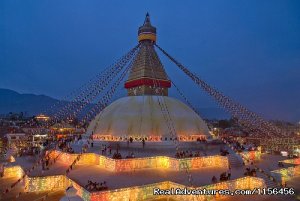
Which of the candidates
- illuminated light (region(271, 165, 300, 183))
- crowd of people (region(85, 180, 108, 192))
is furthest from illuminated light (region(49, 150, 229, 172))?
crowd of people (region(85, 180, 108, 192))

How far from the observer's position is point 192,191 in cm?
1148

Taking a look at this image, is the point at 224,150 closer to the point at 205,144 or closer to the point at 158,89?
the point at 205,144

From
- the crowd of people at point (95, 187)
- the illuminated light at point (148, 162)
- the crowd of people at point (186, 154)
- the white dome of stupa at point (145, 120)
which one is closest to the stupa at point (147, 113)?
the white dome of stupa at point (145, 120)

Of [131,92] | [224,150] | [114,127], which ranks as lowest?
[224,150]

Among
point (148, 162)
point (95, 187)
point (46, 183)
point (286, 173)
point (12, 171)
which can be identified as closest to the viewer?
point (95, 187)

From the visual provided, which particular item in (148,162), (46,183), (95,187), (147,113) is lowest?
(46,183)

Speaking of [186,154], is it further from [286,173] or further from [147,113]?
[286,173]

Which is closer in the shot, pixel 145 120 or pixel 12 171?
pixel 12 171

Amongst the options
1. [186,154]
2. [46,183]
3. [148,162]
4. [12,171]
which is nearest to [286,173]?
[186,154]

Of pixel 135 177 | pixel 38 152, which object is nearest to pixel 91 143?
pixel 38 152

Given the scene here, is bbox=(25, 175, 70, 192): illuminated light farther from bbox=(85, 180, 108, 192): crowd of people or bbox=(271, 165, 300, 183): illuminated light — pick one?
bbox=(271, 165, 300, 183): illuminated light

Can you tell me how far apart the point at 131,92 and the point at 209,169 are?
10.6m

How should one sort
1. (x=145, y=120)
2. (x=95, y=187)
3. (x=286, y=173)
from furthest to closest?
(x=145, y=120)
(x=286, y=173)
(x=95, y=187)

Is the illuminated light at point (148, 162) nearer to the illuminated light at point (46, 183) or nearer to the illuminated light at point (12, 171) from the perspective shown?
the illuminated light at point (46, 183)
